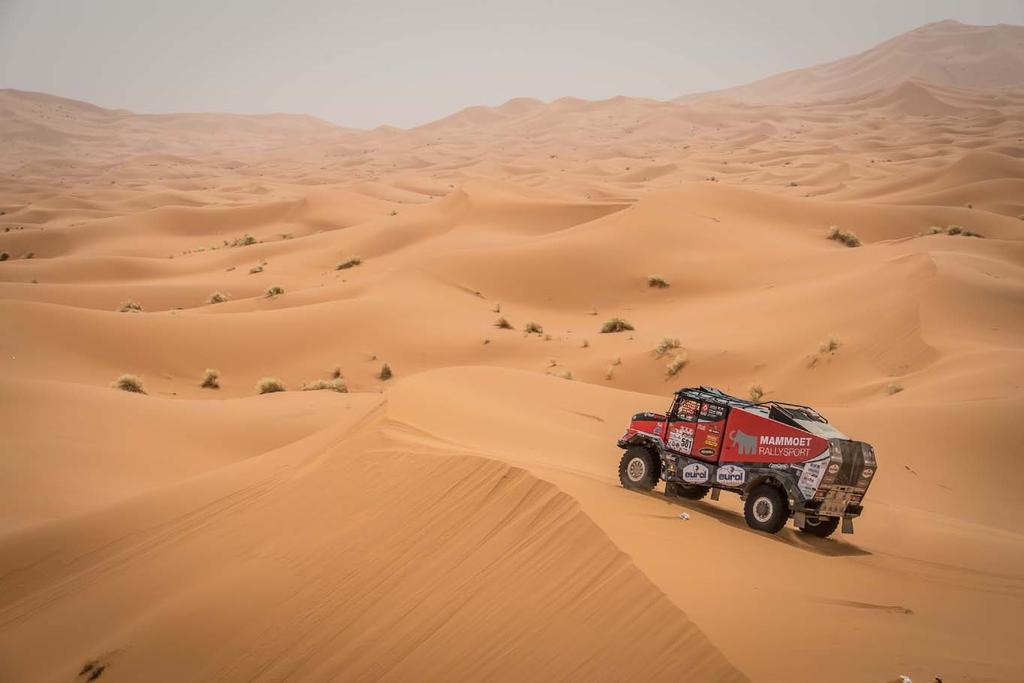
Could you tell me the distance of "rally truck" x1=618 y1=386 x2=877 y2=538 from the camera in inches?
323

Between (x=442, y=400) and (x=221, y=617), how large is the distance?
16.5ft

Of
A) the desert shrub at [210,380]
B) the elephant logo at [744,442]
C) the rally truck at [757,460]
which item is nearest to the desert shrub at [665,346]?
the desert shrub at [210,380]

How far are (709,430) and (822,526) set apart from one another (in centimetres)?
152

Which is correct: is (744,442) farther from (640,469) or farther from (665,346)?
(665,346)

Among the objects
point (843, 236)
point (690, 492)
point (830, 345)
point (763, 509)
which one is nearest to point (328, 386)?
point (830, 345)

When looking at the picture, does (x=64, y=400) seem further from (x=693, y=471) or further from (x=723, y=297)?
(x=723, y=297)

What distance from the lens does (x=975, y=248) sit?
1156 inches

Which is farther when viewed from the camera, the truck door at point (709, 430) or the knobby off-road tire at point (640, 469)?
the knobby off-road tire at point (640, 469)

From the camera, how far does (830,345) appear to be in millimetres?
20516

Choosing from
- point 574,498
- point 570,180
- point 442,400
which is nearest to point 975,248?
point 442,400

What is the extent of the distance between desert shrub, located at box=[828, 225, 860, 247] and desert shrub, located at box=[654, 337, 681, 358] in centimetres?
1786

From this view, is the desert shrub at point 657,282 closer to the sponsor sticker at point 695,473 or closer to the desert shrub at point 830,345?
the desert shrub at point 830,345

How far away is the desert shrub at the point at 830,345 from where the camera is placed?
67.1 ft

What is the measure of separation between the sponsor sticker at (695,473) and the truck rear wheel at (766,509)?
0.60 metres
